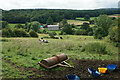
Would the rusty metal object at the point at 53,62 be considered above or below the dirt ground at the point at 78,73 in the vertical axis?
above

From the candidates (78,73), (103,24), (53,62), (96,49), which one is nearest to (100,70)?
(78,73)

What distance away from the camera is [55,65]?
8984 mm

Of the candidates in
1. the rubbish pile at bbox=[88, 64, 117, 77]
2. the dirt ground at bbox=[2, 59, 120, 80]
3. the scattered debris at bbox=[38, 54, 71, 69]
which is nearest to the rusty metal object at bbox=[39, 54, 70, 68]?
the scattered debris at bbox=[38, 54, 71, 69]

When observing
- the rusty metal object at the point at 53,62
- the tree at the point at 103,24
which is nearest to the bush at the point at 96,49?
the rusty metal object at the point at 53,62

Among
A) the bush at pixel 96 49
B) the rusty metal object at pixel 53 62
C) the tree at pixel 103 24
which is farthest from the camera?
the tree at pixel 103 24

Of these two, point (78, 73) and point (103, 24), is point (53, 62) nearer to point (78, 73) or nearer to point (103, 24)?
point (78, 73)

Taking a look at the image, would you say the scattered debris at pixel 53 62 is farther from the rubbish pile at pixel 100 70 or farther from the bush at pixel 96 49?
the bush at pixel 96 49

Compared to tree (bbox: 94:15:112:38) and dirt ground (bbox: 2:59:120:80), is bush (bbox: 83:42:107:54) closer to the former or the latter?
dirt ground (bbox: 2:59:120:80)

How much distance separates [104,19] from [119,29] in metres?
23.1

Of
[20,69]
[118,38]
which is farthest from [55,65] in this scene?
[118,38]

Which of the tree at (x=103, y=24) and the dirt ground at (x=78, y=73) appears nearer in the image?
the dirt ground at (x=78, y=73)

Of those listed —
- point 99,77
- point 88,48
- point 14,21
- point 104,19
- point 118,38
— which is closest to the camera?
point 99,77

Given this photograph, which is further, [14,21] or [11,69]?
[14,21]

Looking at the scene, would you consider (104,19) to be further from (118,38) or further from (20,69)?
(20,69)
